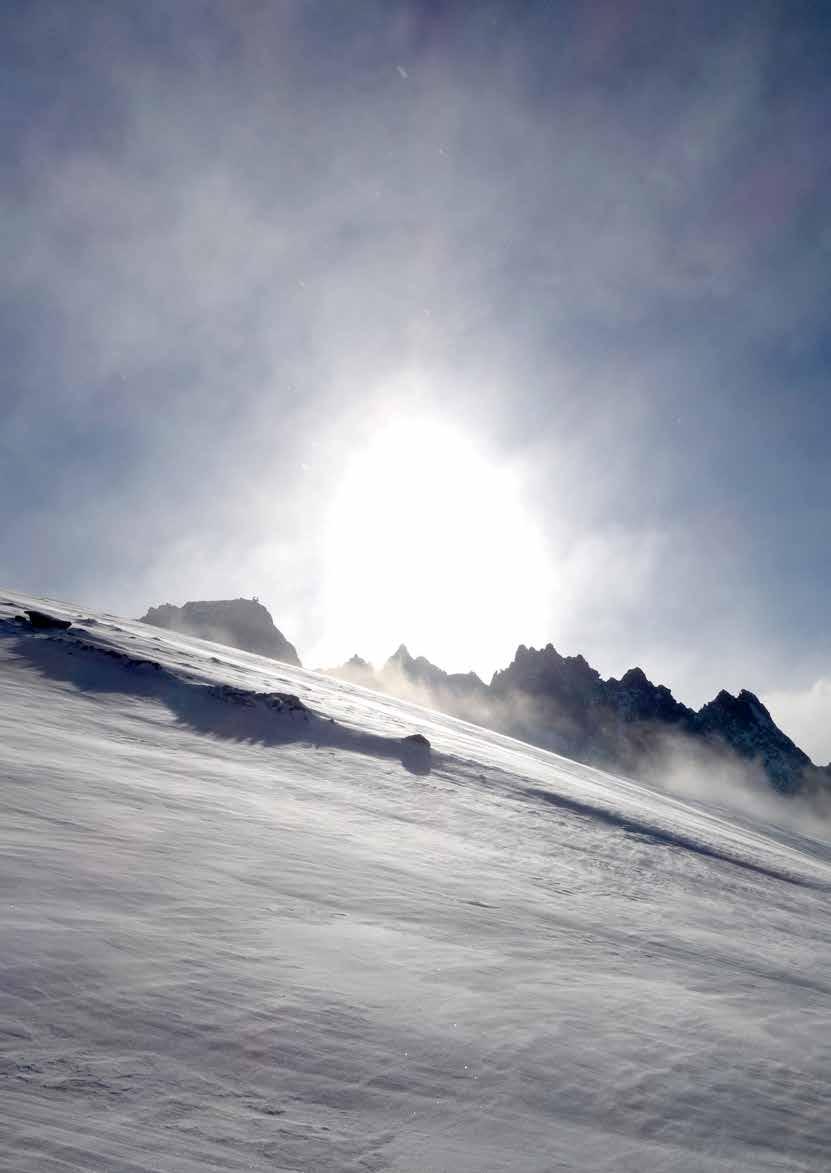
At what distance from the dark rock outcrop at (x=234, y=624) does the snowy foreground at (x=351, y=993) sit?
6321 cm

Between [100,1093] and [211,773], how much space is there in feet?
22.3

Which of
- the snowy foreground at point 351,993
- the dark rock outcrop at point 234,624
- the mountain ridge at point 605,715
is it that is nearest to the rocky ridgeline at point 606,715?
the mountain ridge at point 605,715

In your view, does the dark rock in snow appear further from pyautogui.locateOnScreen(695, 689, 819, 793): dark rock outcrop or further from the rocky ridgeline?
pyautogui.locateOnScreen(695, 689, 819, 793): dark rock outcrop

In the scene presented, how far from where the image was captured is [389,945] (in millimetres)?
4465

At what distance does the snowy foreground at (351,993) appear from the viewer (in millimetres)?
2484

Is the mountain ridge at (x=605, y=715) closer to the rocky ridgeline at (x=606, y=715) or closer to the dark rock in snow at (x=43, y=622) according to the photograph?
the rocky ridgeline at (x=606, y=715)

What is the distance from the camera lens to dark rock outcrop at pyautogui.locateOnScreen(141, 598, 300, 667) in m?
70.9

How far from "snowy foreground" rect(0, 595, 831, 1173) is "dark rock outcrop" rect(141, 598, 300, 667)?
63211 millimetres

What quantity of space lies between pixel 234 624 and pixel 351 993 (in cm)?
7145

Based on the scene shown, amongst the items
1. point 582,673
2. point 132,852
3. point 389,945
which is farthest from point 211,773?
point 582,673

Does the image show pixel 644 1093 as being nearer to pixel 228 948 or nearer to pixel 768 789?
pixel 228 948

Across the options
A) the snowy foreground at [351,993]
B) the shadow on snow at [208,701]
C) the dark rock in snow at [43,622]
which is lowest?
the snowy foreground at [351,993]

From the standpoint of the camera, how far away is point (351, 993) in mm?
3584

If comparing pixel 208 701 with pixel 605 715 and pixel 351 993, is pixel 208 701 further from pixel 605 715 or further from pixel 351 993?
pixel 605 715
